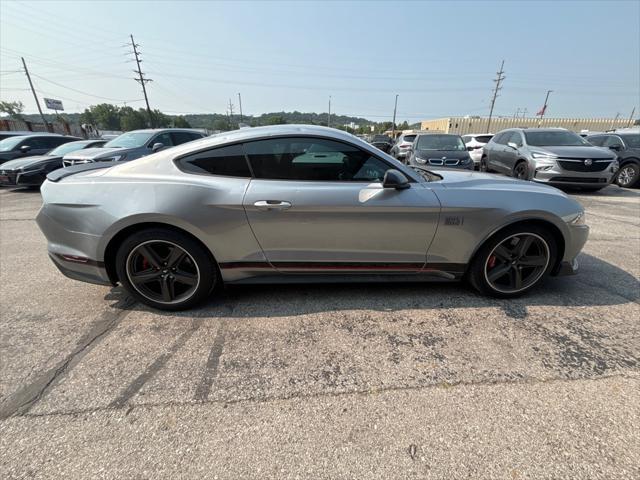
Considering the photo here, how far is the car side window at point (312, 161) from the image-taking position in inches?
94.0

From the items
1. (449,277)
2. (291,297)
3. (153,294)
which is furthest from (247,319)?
(449,277)

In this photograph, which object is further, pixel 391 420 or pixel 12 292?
pixel 12 292

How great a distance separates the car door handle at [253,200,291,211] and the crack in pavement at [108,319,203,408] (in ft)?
3.41

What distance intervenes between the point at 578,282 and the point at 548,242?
2.80 feet

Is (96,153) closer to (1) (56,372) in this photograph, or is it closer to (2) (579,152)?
(1) (56,372)

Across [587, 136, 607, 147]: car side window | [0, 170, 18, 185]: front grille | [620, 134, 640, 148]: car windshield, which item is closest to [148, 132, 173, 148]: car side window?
[0, 170, 18, 185]: front grille

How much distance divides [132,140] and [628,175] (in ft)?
44.2

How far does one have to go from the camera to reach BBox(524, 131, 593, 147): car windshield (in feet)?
24.2

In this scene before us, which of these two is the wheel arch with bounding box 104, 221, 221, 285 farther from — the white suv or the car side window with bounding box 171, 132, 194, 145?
the white suv

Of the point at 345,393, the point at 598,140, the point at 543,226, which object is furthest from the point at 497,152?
the point at 345,393

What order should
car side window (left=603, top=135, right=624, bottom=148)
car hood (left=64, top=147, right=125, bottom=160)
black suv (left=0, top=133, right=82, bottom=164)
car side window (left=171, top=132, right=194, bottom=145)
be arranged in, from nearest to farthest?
1. car hood (left=64, top=147, right=125, bottom=160)
2. car side window (left=171, top=132, right=194, bottom=145)
3. car side window (left=603, top=135, right=624, bottom=148)
4. black suv (left=0, top=133, right=82, bottom=164)

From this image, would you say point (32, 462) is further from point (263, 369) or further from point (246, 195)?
point (246, 195)

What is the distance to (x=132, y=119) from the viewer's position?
83.0m

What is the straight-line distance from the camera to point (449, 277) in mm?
2598
